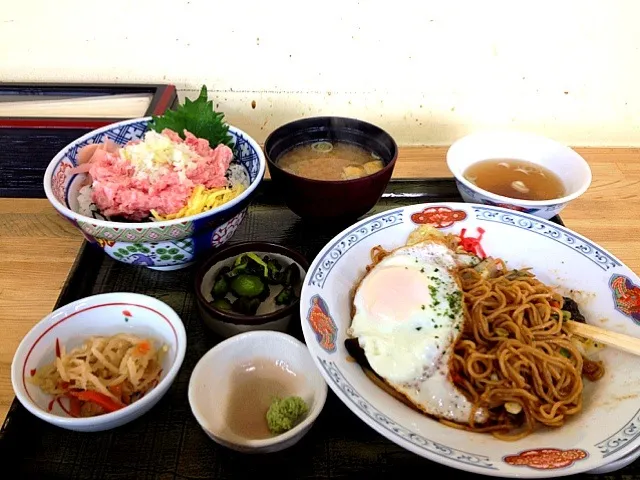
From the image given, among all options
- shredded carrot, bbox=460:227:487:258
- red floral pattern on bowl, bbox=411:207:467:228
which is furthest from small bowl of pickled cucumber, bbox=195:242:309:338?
shredded carrot, bbox=460:227:487:258

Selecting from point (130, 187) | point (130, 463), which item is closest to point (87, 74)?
point (130, 187)

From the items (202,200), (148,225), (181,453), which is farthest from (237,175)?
(181,453)

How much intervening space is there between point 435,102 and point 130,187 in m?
1.47

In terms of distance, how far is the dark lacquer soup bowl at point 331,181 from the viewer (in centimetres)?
176

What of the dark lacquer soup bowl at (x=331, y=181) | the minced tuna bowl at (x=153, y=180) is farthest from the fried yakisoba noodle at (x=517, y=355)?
the minced tuna bowl at (x=153, y=180)

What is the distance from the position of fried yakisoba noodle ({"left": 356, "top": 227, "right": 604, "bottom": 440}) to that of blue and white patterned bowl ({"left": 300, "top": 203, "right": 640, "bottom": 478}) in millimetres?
41

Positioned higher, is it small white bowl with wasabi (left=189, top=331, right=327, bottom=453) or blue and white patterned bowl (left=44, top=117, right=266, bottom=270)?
blue and white patterned bowl (left=44, top=117, right=266, bottom=270)

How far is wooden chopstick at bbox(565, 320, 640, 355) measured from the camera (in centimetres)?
137

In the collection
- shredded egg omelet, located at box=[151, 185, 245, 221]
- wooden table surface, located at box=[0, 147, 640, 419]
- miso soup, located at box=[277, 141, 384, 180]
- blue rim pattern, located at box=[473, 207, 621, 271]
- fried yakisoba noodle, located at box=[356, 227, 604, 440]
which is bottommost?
wooden table surface, located at box=[0, 147, 640, 419]

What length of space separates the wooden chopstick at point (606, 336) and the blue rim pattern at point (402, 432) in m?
0.55

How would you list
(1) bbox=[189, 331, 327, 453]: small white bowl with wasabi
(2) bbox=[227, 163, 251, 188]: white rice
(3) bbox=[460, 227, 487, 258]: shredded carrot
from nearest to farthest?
(1) bbox=[189, 331, 327, 453]: small white bowl with wasabi < (3) bbox=[460, 227, 487, 258]: shredded carrot < (2) bbox=[227, 163, 251, 188]: white rice

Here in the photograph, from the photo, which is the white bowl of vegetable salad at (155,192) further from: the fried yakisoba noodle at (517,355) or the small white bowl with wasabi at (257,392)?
the fried yakisoba noodle at (517,355)

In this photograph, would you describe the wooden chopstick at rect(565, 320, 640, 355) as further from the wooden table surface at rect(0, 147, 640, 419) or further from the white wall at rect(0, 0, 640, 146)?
the white wall at rect(0, 0, 640, 146)

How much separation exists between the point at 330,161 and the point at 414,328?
839 mm
